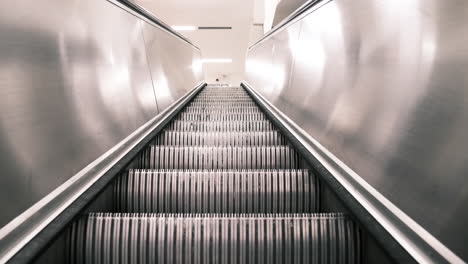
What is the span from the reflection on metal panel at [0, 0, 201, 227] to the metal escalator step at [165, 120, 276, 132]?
1296 millimetres

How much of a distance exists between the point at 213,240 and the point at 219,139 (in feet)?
5.86

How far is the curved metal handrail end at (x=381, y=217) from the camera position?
1140mm

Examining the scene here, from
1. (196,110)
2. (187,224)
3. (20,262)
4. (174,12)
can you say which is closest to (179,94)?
(196,110)

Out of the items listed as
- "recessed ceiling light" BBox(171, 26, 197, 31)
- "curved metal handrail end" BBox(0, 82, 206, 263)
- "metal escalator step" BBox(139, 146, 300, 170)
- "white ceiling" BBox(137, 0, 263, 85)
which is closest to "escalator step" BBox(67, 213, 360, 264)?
"curved metal handrail end" BBox(0, 82, 206, 263)

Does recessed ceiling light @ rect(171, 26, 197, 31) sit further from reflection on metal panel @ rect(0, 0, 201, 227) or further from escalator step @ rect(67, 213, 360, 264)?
escalator step @ rect(67, 213, 360, 264)

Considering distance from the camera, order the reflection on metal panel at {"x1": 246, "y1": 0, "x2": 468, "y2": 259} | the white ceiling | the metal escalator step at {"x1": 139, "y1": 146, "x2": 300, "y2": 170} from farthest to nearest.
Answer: the white ceiling → the metal escalator step at {"x1": 139, "y1": 146, "x2": 300, "y2": 170} → the reflection on metal panel at {"x1": 246, "y1": 0, "x2": 468, "y2": 259}

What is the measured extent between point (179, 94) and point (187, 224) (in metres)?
3.91

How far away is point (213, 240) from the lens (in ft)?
5.24

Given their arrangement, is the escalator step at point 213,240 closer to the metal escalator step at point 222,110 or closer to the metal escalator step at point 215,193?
the metal escalator step at point 215,193

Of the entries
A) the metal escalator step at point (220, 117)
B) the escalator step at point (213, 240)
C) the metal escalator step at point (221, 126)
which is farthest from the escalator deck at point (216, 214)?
the metal escalator step at point (220, 117)

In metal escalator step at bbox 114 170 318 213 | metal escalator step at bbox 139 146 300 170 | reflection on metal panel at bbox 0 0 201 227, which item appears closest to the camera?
reflection on metal panel at bbox 0 0 201 227

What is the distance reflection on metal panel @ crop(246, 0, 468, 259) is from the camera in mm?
1110

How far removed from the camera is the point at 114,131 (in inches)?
94.5

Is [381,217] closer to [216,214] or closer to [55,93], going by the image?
[216,214]
